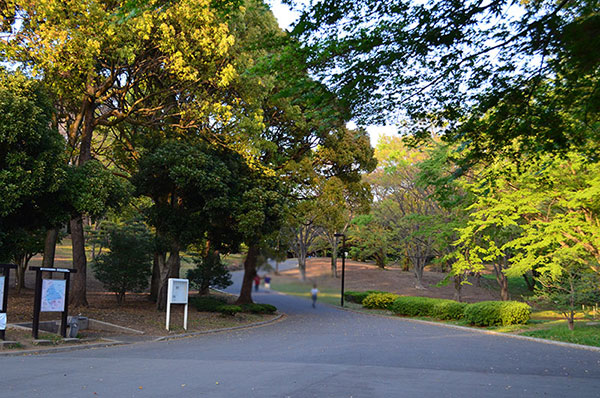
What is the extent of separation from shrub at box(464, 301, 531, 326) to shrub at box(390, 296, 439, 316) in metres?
3.66

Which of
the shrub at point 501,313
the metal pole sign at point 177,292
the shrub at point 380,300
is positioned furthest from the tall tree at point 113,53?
the shrub at point 380,300

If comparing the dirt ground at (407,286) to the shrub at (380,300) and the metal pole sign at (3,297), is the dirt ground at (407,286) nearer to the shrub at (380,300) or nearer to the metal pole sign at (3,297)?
the shrub at (380,300)

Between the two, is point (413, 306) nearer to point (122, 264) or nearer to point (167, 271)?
point (167, 271)

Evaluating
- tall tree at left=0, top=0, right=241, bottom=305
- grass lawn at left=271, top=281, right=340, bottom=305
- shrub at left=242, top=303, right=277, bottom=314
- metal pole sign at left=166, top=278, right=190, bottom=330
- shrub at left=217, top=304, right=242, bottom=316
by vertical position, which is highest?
tall tree at left=0, top=0, right=241, bottom=305

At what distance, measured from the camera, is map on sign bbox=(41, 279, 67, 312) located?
42.2ft

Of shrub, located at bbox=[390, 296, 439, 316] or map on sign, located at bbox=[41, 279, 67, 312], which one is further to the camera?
shrub, located at bbox=[390, 296, 439, 316]

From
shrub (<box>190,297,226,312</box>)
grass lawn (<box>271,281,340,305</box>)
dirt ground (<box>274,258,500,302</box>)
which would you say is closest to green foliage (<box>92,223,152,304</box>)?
shrub (<box>190,297,226,312</box>)

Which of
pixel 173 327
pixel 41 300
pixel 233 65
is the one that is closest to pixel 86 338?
Result: pixel 41 300

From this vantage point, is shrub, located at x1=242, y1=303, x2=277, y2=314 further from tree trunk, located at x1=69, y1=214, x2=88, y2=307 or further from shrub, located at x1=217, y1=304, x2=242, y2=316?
tree trunk, located at x1=69, y1=214, x2=88, y2=307

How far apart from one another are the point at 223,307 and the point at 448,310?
36.1 ft

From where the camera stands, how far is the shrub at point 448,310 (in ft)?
76.4

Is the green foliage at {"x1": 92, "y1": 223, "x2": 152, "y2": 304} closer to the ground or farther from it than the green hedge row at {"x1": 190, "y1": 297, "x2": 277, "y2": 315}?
farther from it

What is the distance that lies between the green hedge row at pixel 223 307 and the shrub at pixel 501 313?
32.4 feet

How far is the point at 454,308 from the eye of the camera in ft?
76.6
